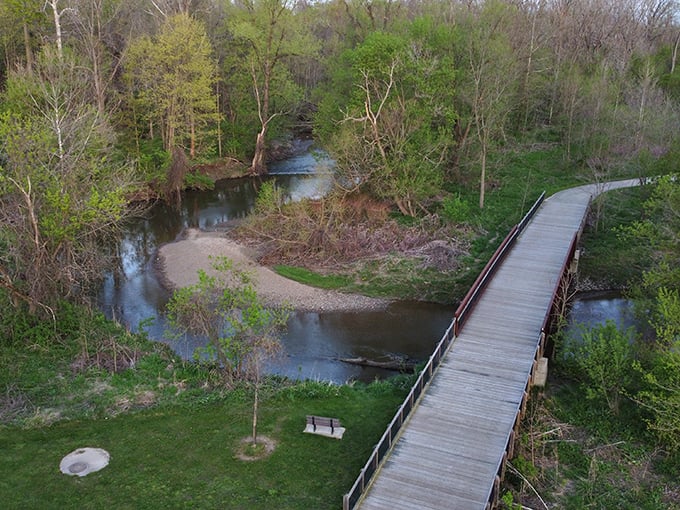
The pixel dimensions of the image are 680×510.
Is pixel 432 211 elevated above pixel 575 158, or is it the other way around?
pixel 575 158

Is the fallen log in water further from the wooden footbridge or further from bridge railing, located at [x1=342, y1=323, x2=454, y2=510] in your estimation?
bridge railing, located at [x1=342, y1=323, x2=454, y2=510]

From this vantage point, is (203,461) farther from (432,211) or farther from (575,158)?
(575,158)

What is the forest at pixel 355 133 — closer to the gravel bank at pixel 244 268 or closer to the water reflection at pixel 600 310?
the water reflection at pixel 600 310

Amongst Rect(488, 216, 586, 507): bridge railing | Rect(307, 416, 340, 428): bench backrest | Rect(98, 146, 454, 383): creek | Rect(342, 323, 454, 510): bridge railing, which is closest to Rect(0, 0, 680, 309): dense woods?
Rect(98, 146, 454, 383): creek

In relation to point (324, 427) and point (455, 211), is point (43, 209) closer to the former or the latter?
point (324, 427)

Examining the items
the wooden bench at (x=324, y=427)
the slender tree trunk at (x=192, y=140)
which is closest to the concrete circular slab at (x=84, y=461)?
the wooden bench at (x=324, y=427)

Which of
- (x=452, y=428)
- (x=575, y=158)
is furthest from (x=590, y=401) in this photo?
(x=575, y=158)
